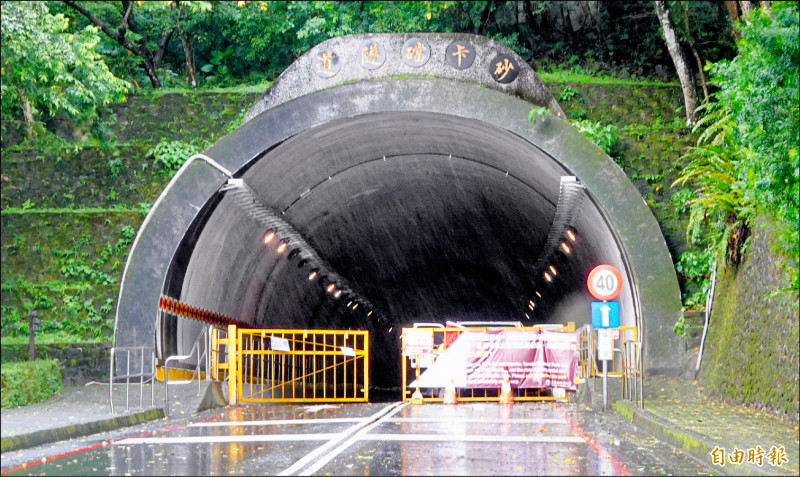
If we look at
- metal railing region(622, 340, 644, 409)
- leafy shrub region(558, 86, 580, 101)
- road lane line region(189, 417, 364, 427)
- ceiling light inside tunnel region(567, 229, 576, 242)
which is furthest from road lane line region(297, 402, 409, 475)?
leafy shrub region(558, 86, 580, 101)

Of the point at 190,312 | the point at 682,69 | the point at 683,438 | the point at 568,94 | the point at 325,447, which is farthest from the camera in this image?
the point at 568,94

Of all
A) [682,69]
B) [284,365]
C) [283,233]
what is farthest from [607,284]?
[284,365]

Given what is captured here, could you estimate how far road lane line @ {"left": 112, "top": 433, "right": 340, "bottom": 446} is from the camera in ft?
39.2

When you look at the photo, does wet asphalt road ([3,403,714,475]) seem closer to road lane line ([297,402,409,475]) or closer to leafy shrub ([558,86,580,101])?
road lane line ([297,402,409,475])

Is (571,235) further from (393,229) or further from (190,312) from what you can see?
(190,312)

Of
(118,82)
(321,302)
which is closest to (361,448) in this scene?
(118,82)

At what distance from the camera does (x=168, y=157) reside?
23031 millimetres

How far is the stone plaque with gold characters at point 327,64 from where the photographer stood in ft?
66.8

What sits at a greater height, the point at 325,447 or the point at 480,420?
the point at 325,447

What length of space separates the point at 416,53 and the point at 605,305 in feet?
22.5

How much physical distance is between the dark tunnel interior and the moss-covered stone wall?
274 centimetres

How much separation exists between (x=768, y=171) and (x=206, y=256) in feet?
42.9

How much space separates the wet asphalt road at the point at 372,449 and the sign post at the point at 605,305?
1.37m

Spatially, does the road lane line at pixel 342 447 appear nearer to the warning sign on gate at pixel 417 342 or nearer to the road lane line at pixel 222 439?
the road lane line at pixel 222 439
